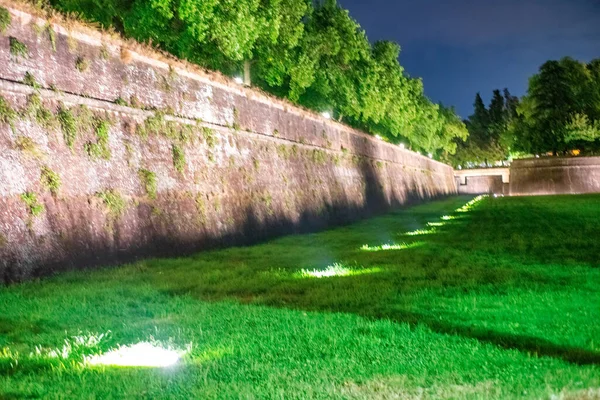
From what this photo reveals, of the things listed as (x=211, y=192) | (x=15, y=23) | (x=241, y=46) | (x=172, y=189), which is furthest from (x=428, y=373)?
(x=241, y=46)

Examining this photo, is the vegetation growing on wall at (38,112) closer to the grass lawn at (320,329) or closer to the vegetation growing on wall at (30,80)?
the vegetation growing on wall at (30,80)

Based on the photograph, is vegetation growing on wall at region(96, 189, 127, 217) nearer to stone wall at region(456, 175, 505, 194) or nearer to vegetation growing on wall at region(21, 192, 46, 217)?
vegetation growing on wall at region(21, 192, 46, 217)

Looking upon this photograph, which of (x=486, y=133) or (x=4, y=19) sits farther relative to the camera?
(x=486, y=133)

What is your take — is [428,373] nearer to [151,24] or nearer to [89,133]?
[89,133]

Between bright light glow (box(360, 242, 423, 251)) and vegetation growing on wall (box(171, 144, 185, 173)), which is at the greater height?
vegetation growing on wall (box(171, 144, 185, 173))

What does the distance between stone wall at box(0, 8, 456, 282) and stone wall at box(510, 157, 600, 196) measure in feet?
125

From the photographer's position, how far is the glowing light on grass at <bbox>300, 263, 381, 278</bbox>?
27.8ft

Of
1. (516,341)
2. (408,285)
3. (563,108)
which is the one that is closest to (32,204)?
(408,285)

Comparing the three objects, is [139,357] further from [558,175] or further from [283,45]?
[558,175]

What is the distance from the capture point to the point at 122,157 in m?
11.8

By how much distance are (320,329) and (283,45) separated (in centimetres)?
1949

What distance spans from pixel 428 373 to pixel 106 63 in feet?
32.9

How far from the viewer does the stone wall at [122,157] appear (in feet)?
30.6

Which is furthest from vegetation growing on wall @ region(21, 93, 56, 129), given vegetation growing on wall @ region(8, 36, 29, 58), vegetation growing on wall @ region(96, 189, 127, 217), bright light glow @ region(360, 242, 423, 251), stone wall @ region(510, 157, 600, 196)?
stone wall @ region(510, 157, 600, 196)
